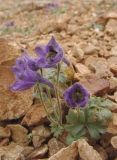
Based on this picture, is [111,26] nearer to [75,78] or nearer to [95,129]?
[75,78]

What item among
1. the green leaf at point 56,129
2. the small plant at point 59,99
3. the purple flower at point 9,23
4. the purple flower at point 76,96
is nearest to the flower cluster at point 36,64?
the small plant at point 59,99

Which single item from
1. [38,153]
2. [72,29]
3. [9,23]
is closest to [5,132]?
[38,153]

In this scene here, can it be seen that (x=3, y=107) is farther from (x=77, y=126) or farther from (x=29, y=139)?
(x=77, y=126)

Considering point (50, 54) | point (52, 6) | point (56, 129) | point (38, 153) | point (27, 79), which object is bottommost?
point (38, 153)

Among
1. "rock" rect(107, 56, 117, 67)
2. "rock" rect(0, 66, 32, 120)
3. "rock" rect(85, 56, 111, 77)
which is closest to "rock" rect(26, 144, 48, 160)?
"rock" rect(0, 66, 32, 120)

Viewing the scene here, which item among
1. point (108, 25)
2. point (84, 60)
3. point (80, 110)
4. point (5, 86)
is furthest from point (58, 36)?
point (80, 110)

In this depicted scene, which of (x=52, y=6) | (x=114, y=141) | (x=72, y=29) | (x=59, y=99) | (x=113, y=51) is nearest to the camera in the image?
(x=114, y=141)

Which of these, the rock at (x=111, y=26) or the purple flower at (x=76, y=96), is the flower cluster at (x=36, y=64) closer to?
the purple flower at (x=76, y=96)
